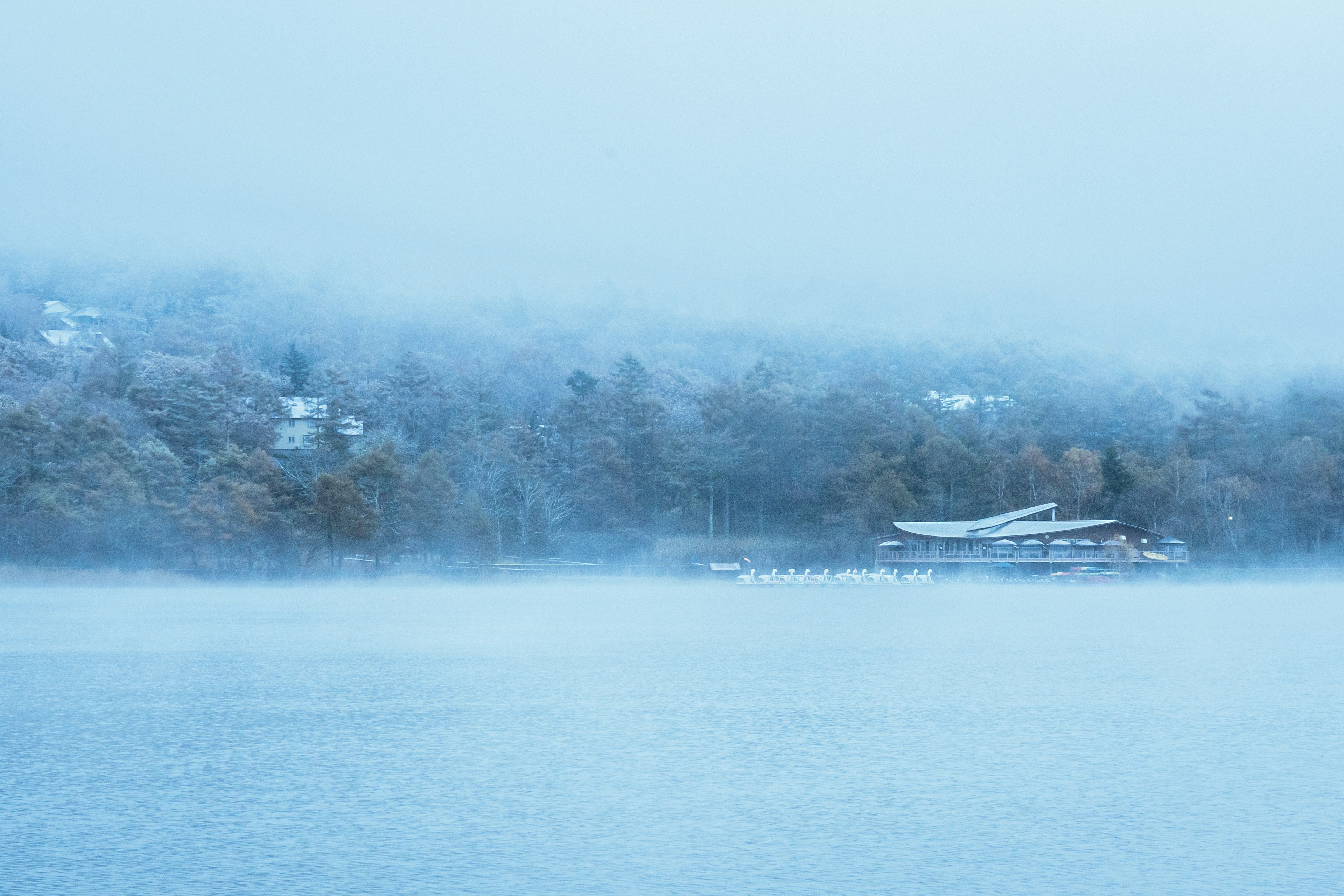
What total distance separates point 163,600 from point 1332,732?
1466 inches

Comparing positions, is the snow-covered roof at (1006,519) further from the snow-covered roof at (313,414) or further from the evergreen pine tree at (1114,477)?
the snow-covered roof at (313,414)

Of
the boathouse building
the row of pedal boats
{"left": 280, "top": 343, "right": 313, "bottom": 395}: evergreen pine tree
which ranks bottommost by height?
the row of pedal boats

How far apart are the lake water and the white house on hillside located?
1349 inches

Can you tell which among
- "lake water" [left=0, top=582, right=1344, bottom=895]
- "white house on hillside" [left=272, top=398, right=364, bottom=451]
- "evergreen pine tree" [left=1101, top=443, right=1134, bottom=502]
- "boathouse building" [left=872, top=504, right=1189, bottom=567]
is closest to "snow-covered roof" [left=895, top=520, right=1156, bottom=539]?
"boathouse building" [left=872, top=504, right=1189, bottom=567]

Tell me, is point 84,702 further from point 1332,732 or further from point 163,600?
point 163,600

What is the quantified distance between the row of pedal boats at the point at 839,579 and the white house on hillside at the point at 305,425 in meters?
19.4

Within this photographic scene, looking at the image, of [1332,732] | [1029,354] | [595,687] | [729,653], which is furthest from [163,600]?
[1029,354]

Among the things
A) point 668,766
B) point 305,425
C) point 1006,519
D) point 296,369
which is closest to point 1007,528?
point 1006,519

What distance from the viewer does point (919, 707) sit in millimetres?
17453

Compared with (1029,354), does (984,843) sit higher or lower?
lower

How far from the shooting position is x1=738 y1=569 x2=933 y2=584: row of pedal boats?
202 ft

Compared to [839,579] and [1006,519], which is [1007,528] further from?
[839,579]

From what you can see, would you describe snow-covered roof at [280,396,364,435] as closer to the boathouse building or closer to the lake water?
the boathouse building

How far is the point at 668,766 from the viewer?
42.9 ft
